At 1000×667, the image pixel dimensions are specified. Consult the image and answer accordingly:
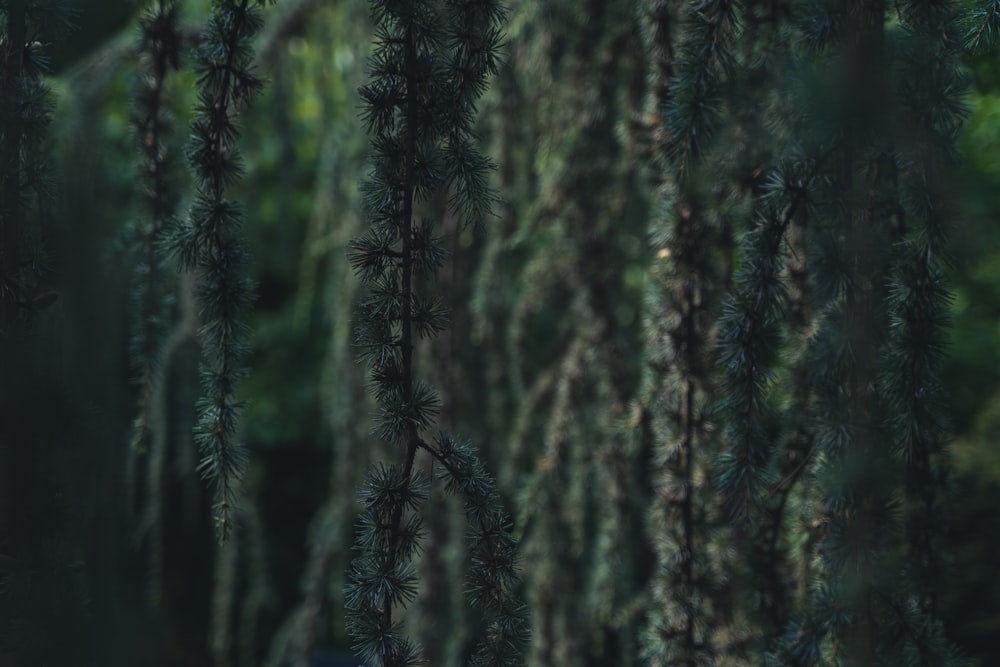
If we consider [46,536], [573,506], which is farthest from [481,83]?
[573,506]

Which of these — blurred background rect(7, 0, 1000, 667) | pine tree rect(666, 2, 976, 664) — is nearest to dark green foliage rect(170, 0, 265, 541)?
blurred background rect(7, 0, 1000, 667)

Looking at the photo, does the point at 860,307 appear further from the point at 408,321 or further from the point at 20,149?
the point at 20,149

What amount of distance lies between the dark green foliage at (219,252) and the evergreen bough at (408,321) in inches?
5.9

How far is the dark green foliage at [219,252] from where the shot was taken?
35.4 inches

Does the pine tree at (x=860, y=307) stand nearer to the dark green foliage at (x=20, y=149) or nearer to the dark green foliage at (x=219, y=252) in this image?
the dark green foliage at (x=219, y=252)

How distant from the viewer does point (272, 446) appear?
4.81 meters

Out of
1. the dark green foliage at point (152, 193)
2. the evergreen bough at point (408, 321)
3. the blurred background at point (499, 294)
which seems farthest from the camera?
the blurred background at point (499, 294)

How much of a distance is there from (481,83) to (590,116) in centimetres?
98

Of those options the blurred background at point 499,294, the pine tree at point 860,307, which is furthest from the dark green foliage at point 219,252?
the pine tree at point 860,307

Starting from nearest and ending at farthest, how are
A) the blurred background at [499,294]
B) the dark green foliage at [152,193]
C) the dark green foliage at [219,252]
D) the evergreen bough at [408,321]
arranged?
the evergreen bough at [408,321], the dark green foliage at [219,252], the dark green foliage at [152,193], the blurred background at [499,294]

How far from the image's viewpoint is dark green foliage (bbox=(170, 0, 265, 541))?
898 millimetres

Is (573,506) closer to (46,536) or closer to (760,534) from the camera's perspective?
(760,534)

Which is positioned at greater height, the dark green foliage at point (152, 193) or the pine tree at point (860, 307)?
the dark green foliage at point (152, 193)

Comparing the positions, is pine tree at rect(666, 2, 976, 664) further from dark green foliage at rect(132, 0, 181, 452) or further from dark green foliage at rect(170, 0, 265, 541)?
dark green foliage at rect(132, 0, 181, 452)
